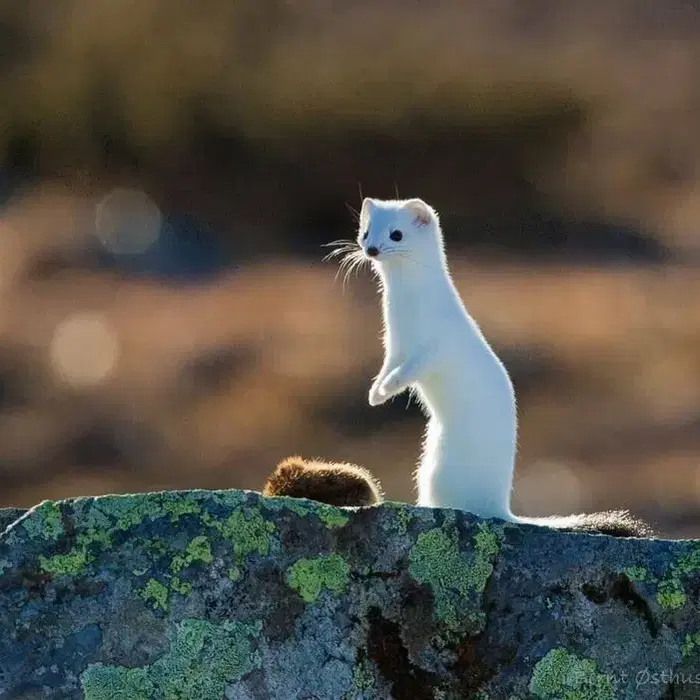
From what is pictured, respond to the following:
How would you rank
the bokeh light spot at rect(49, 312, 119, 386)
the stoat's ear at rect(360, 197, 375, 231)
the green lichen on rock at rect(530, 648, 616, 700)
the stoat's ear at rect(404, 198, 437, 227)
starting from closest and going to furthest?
the green lichen on rock at rect(530, 648, 616, 700) < the stoat's ear at rect(404, 198, 437, 227) < the stoat's ear at rect(360, 197, 375, 231) < the bokeh light spot at rect(49, 312, 119, 386)

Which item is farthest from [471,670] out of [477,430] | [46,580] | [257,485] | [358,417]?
[358,417]

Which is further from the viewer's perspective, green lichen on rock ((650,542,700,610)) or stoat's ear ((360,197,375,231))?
stoat's ear ((360,197,375,231))

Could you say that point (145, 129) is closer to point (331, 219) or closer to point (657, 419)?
point (331, 219)

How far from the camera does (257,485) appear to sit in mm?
24672

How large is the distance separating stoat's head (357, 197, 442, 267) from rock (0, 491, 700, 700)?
2978mm

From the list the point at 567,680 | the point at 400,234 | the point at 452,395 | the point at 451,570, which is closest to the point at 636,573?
the point at 567,680

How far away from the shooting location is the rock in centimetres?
614

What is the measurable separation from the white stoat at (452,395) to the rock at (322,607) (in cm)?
141

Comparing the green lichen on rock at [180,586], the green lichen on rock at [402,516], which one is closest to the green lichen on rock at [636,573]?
the green lichen on rock at [402,516]

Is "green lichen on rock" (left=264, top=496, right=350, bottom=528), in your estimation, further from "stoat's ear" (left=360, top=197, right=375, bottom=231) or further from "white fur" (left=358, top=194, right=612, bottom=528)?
"stoat's ear" (left=360, top=197, right=375, bottom=231)

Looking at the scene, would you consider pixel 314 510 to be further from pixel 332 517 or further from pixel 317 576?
pixel 317 576

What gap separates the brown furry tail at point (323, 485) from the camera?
25.1 feet

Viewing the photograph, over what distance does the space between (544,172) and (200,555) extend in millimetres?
35176

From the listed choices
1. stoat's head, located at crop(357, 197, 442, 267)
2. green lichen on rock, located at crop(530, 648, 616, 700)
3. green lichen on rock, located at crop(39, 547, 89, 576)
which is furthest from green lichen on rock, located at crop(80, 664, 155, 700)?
stoat's head, located at crop(357, 197, 442, 267)
